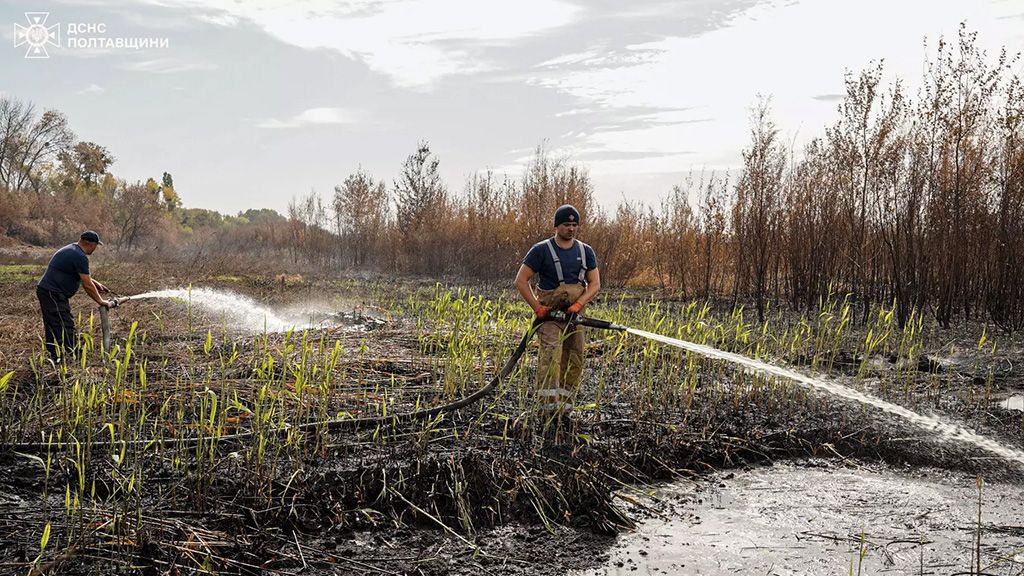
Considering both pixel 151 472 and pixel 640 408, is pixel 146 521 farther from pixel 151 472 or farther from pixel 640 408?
pixel 640 408

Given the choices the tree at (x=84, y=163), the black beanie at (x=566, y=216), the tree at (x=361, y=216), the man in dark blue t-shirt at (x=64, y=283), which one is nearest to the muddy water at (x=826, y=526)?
the black beanie at (x=566, y=216)

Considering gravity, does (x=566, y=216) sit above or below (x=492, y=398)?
above

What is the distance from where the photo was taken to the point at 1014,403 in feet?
21.7

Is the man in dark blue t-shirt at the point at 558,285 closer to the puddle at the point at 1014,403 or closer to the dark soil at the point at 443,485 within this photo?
the dark soil at the point at 443,485

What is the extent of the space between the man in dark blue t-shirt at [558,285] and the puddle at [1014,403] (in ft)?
14.2

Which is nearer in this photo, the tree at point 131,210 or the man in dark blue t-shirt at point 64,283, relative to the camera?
the man in dark blue t-shirt at point 64,283

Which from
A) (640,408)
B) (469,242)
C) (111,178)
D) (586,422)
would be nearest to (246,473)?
(586,422)

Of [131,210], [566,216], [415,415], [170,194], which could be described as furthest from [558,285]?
[170,194]

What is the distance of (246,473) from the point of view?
4.21 metres

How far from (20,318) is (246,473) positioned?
25.5 feet

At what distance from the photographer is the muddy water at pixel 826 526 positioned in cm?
364

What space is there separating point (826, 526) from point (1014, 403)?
385 cm

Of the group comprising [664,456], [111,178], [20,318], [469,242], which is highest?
[111,178]

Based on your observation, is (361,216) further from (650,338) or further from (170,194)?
(170,194)
